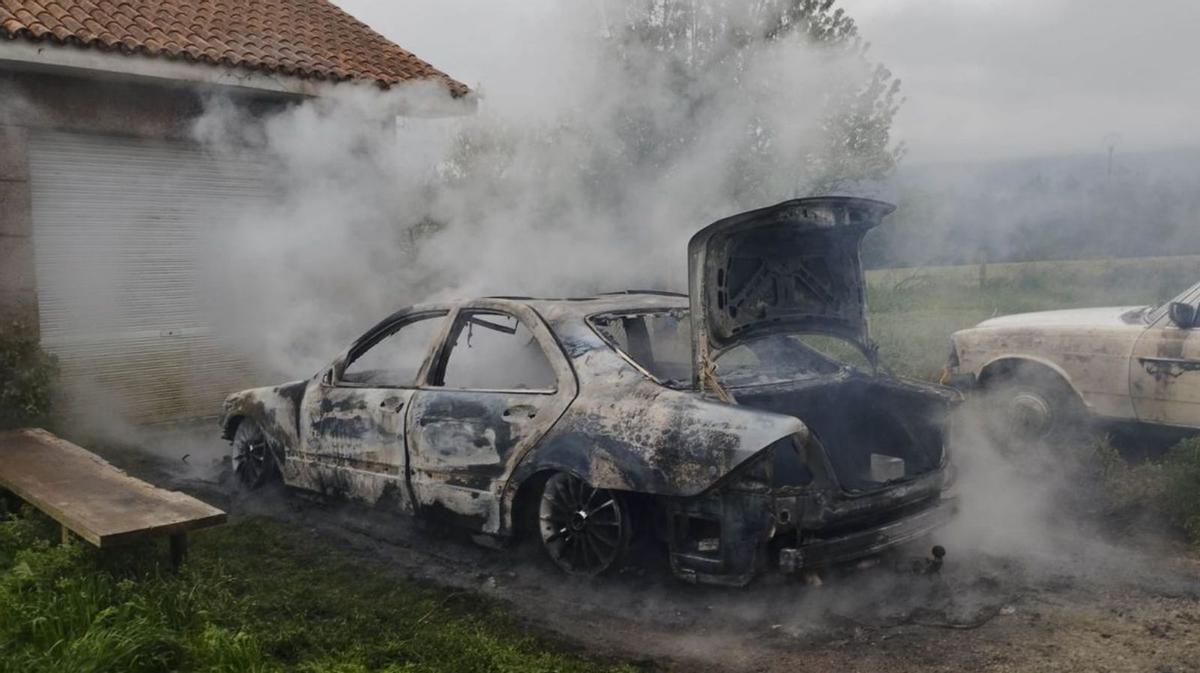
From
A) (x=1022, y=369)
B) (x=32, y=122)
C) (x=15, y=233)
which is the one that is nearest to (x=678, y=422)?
(x=1022, y=369)

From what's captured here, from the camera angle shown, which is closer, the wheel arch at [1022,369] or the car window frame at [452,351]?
the car window frame at [452,351]

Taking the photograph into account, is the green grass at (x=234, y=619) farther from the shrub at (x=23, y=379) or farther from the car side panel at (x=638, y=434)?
the shrub at (x=23, y=379)

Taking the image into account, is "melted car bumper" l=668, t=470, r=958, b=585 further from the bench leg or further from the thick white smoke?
the thick white smoke

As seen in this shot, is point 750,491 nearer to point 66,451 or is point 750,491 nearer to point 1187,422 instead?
point 1187,422

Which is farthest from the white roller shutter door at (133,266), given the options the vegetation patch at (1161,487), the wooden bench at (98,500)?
the vegetation patch at (1161,487)

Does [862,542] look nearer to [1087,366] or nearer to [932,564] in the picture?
[932,564]

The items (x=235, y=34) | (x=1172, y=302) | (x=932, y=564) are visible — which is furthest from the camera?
(x=235, y=34)

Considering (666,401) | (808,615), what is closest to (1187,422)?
(808,615)

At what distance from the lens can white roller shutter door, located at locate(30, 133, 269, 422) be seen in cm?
845

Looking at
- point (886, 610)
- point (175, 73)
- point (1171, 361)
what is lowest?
point (886, 610)

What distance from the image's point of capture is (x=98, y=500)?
4637mm

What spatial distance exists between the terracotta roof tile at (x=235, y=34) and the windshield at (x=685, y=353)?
5.53 meters

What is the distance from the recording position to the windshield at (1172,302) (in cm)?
645

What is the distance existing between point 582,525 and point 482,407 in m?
0.81
